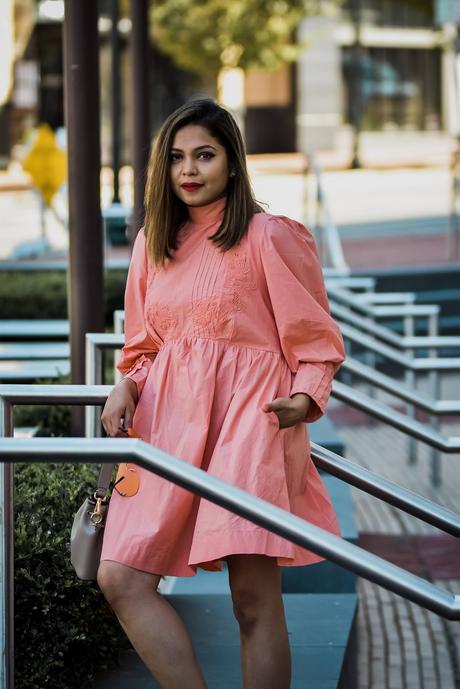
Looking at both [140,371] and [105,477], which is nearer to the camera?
[105,477]

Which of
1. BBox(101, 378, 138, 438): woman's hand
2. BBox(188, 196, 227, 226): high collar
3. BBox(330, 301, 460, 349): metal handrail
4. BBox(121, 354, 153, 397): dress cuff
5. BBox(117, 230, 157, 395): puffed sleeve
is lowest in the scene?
BBox(330, 301, 460, 349): metal handrail

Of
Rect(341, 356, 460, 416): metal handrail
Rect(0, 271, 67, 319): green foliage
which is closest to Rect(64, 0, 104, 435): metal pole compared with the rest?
Rect(341, 356, 460, 416): metal handrail

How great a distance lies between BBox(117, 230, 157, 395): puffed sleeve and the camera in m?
3.20

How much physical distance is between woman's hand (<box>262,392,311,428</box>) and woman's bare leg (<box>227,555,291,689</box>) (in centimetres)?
29

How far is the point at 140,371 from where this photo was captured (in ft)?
10.4

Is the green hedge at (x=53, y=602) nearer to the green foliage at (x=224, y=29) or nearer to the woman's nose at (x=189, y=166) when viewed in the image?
the woman's nose at (x=189, y=166)

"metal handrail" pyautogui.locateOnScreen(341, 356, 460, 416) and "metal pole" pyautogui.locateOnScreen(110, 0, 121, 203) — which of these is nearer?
"metal handrail" pyautogui.locateOnScreen(341, 356, 460, 416)

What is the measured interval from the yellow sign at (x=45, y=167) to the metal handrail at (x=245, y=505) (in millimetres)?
13106

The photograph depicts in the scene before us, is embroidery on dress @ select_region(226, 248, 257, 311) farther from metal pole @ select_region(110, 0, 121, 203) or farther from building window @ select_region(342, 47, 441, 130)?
building window @ select_region(342, 47, 441, 130)

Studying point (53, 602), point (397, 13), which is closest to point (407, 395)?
point (53, 602)

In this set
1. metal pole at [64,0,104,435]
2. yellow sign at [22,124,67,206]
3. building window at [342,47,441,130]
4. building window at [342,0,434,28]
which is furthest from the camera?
building window at [342,47,441,130]

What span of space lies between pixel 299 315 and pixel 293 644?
1.27m

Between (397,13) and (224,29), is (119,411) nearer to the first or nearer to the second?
(224,29)

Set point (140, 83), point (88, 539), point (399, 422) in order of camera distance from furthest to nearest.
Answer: point (140, 83), point (399, 422), point (88, 539)
